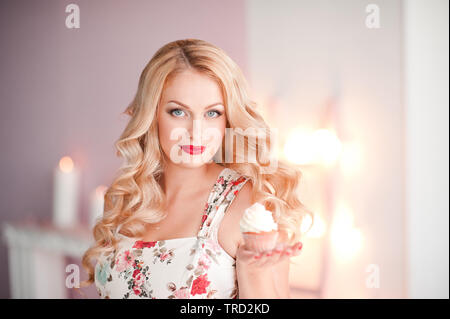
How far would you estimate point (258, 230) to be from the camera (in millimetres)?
1272

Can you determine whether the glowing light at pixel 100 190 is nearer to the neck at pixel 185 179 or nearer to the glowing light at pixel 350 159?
the neck at pixel 185 179

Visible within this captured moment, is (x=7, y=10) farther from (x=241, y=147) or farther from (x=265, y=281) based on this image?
(x=265, y=281)

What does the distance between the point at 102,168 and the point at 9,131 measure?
0.72 metres

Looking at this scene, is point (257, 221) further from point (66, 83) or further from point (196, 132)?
point (66, 83)

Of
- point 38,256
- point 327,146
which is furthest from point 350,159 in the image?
point 38,256

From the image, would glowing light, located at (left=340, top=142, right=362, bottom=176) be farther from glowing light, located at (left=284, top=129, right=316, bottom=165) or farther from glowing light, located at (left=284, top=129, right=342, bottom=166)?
glowing light, located at (left=284, top=129, right=316, bottom=165)

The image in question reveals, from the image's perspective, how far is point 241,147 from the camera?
1.63 meters

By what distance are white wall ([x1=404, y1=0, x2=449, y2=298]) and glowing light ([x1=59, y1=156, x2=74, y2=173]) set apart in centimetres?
202

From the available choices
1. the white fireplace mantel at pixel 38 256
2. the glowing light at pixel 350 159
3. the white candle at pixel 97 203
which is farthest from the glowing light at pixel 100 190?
the glowing light at pixel 350 159

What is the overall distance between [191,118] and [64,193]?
1665mm

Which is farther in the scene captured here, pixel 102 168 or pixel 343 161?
pixel 102 168

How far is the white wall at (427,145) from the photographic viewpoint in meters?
2.39

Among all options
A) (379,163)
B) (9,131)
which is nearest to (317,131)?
(379,163)

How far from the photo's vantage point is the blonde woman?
1.39 meters
